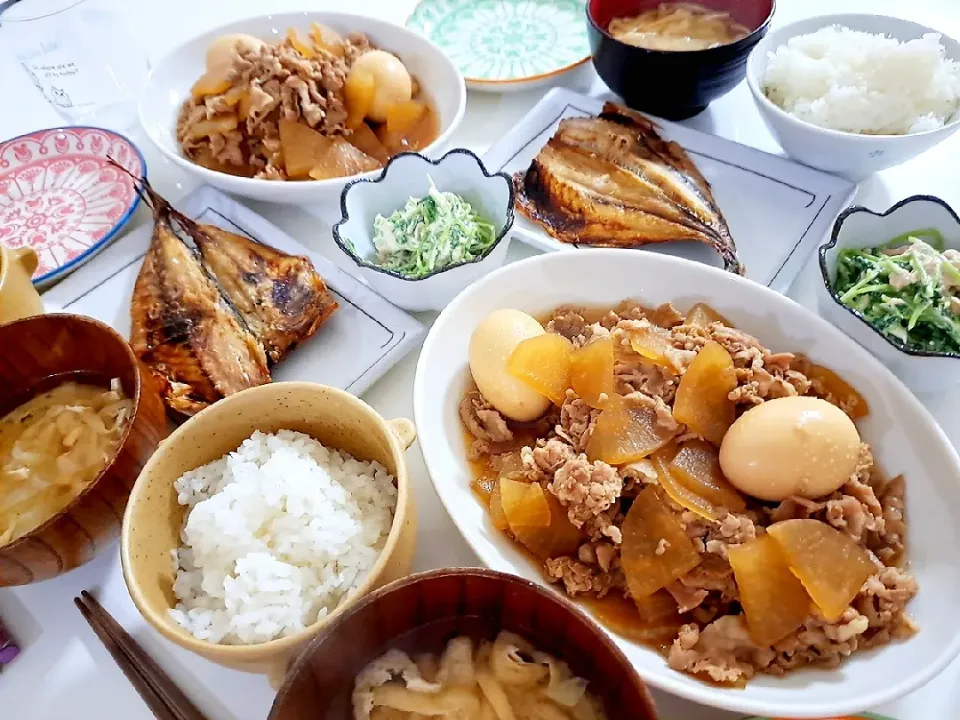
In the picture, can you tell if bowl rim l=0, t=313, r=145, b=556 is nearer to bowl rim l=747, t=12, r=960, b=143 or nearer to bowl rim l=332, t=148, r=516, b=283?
bowl rim l=332, t=148, r=516, b=283

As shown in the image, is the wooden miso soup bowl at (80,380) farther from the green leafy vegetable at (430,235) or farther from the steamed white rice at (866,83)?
the steamed white rice at (866,83)

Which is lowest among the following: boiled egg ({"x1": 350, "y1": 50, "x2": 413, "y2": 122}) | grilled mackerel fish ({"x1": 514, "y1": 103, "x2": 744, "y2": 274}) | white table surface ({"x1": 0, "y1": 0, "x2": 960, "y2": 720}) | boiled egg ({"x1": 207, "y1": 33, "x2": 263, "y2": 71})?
white table surface ({"x1": 0, "y1": 0, "x2": 960, "y2": 720})

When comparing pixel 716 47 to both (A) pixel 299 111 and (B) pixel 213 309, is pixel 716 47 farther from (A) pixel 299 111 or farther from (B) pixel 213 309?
(B) pixel 213 309

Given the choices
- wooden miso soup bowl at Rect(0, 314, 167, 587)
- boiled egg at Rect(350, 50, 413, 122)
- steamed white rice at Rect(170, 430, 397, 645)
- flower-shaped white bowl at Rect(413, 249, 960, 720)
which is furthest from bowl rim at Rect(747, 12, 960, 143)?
wooden miso soup bowl at Rect(0, 314, 167, 587)

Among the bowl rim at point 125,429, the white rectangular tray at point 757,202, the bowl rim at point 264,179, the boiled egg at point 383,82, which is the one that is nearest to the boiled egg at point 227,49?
the bowl rim at point 264,179

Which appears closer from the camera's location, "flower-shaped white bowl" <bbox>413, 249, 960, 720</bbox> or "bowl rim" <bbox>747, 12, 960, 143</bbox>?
"flower-shaped white bowl" <bbox>413, 249, 960, 720</bbox>
